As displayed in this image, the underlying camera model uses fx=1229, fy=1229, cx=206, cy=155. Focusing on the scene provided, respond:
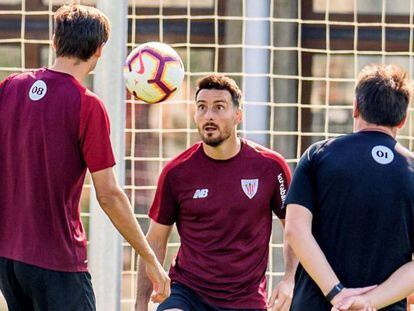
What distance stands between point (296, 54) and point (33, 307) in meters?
4.35

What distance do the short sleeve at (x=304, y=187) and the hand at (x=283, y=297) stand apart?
122 cm

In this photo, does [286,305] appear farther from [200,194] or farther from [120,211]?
[120,211]

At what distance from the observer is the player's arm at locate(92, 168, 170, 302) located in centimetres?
521

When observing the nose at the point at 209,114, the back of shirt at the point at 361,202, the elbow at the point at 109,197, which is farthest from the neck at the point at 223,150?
the back of shirt at the point at 361,202

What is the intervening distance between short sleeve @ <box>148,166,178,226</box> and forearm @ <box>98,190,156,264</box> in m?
0.90

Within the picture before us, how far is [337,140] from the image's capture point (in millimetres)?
4973

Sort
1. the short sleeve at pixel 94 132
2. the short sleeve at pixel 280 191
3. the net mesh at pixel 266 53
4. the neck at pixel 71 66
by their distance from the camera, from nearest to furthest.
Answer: the short sleeve at pixel 94 132
the neck at pixel 71 66
the short sleeve at pixel 280 191
the net mesh at pixel 266 53

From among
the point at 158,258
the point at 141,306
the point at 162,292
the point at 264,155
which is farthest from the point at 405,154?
the point at 141,306

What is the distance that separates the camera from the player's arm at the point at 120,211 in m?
5.21

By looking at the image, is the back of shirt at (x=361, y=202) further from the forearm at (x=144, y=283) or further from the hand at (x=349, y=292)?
the forearm at (x=144, y=283)

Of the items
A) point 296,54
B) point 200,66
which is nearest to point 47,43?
point 200,66

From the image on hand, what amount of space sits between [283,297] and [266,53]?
2856mm

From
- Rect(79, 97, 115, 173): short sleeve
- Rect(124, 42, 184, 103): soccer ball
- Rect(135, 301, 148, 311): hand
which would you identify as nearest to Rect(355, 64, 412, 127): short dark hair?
Rect(79, 97, 115, 173): short sleeve

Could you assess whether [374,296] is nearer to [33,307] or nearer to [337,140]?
[337,140]
